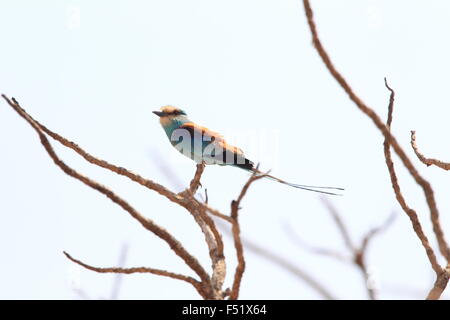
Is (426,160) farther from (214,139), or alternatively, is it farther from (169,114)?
(169,114)

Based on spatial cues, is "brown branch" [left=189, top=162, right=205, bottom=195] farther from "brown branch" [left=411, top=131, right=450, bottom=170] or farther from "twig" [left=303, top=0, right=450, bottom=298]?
"twig" [left=303, top=0, right=450, bottom=298]

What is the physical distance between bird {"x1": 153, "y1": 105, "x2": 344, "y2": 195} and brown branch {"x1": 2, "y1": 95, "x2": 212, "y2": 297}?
1.50m

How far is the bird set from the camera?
4.39 meters

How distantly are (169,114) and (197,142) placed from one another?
0.63 m

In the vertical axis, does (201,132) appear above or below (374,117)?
above

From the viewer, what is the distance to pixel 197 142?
4.60 meters

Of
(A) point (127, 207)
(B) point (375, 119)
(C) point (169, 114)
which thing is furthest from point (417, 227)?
(C) point (169, 114)

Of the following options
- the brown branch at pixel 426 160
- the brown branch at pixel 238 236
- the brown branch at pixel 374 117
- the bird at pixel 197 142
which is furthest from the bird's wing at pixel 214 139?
the brown branch at pixel 374 117

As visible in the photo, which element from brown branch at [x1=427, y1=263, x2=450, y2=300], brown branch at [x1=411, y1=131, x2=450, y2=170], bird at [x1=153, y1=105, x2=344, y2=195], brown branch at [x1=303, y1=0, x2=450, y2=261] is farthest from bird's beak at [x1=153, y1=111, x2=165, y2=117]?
brown branch at [x1=303, y1=0, x2=450, y2=261]

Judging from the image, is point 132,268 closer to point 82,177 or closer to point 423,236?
point 82,177

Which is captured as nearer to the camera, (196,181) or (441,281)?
(441,281)

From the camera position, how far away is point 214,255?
329 cm
